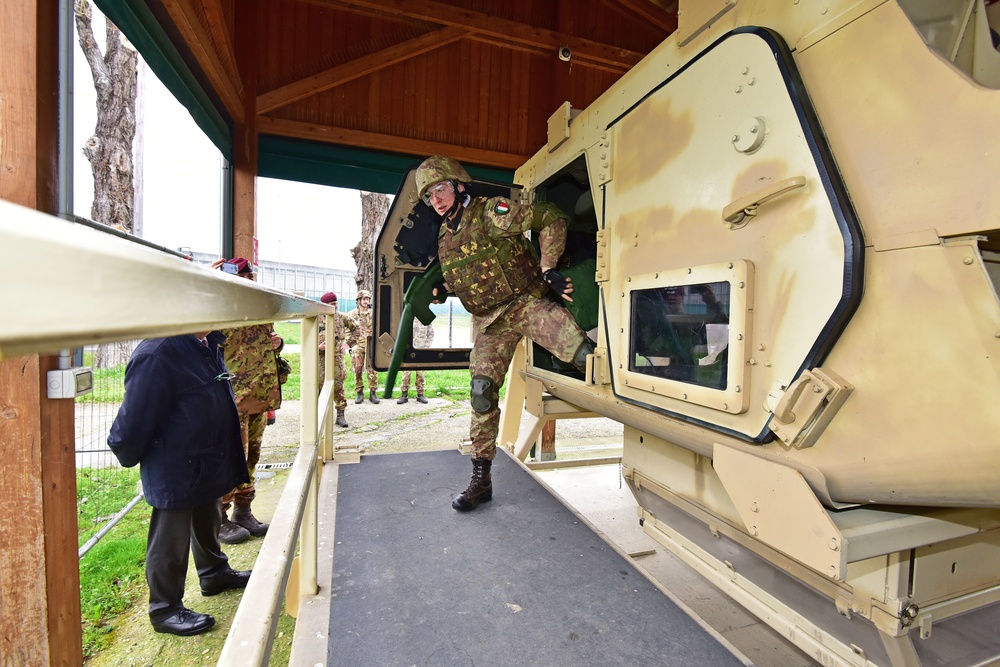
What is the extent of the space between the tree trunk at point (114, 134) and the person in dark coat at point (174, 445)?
3.97m

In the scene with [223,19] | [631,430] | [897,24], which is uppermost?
[223,19]

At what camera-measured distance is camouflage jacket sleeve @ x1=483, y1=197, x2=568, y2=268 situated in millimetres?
2777

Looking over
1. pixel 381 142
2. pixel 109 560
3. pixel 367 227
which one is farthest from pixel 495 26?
pixel 367 227

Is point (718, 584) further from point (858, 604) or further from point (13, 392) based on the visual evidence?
point (13, 392)

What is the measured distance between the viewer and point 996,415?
98 cm

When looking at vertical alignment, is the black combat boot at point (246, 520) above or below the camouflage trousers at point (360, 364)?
below

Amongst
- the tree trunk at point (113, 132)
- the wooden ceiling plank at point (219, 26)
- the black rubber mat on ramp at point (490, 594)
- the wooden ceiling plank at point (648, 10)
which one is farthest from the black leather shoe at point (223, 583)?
the wooden ceiling plank at point (648, 10)

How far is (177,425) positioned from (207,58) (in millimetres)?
2424

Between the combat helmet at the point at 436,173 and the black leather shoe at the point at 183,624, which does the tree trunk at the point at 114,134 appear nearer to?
the black leather shoe at the point at 183,624

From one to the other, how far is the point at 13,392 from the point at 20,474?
27 cm

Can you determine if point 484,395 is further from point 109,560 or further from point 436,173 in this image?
point 109,560

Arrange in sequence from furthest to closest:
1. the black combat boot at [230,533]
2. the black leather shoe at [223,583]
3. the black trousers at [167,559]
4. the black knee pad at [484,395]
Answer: the black combat boot at [230,533] < the black knee pad at [484,395] < the black leather shoe at [223,583] < the black trousers at [167,559]

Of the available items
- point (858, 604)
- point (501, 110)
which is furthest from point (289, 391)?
point (858, 604)

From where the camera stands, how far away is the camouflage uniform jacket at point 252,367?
321cm
